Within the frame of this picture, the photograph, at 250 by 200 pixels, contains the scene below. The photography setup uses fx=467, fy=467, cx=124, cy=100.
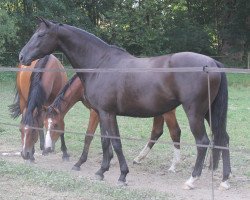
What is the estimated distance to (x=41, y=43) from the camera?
5.68m

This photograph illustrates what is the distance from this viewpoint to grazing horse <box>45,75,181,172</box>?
252 inches

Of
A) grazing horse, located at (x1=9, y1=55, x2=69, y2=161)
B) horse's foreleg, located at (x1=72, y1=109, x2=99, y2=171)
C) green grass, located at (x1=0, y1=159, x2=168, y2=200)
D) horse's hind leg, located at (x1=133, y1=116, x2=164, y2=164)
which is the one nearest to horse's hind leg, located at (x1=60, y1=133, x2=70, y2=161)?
grazing horse, located at (x1=9, y1=55, x2=69, y2=161)

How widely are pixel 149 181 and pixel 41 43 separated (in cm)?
215

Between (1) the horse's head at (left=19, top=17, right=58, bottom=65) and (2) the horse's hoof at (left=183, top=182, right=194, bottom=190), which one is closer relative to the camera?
(2) the horse's hoof at (left=183, top=182, right=194, bottom=190)

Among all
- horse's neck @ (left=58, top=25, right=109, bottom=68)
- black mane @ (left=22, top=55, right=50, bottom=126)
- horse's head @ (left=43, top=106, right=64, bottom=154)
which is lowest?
horse's head @ (left=43, top=106, right=64, bottom=154)

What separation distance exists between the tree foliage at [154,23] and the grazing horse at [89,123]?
15444 mm

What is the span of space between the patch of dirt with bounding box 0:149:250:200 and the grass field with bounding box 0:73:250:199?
18 cm

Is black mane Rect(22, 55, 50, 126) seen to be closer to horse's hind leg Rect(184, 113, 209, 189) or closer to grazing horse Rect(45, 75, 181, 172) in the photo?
grazing horse Rect(45, 75, 181, 172)

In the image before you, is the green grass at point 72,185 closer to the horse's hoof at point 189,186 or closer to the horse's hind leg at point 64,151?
the horse's hoof at point 189,186

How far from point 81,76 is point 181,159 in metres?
2.07

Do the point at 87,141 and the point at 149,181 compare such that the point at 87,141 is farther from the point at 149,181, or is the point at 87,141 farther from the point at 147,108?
the point at 147,108

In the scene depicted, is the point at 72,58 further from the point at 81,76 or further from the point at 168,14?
the point at 168,14

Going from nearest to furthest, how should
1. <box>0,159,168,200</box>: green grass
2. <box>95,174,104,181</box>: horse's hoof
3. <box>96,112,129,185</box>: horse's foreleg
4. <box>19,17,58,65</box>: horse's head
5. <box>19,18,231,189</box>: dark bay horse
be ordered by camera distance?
<box>0,159,168,200</box>: green grass < <box>19,18,231,189</box>: dark bay horse < <box>96,112,129,185</box>: horse's foreleg < <box>19,17,58,65</box>: horse's head < <box>95,174,104,181</box>: horse's hoof

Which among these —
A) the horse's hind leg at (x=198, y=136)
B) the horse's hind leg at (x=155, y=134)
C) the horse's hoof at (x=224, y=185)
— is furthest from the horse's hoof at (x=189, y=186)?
the horse's hind leg at (x=155, y=134)
